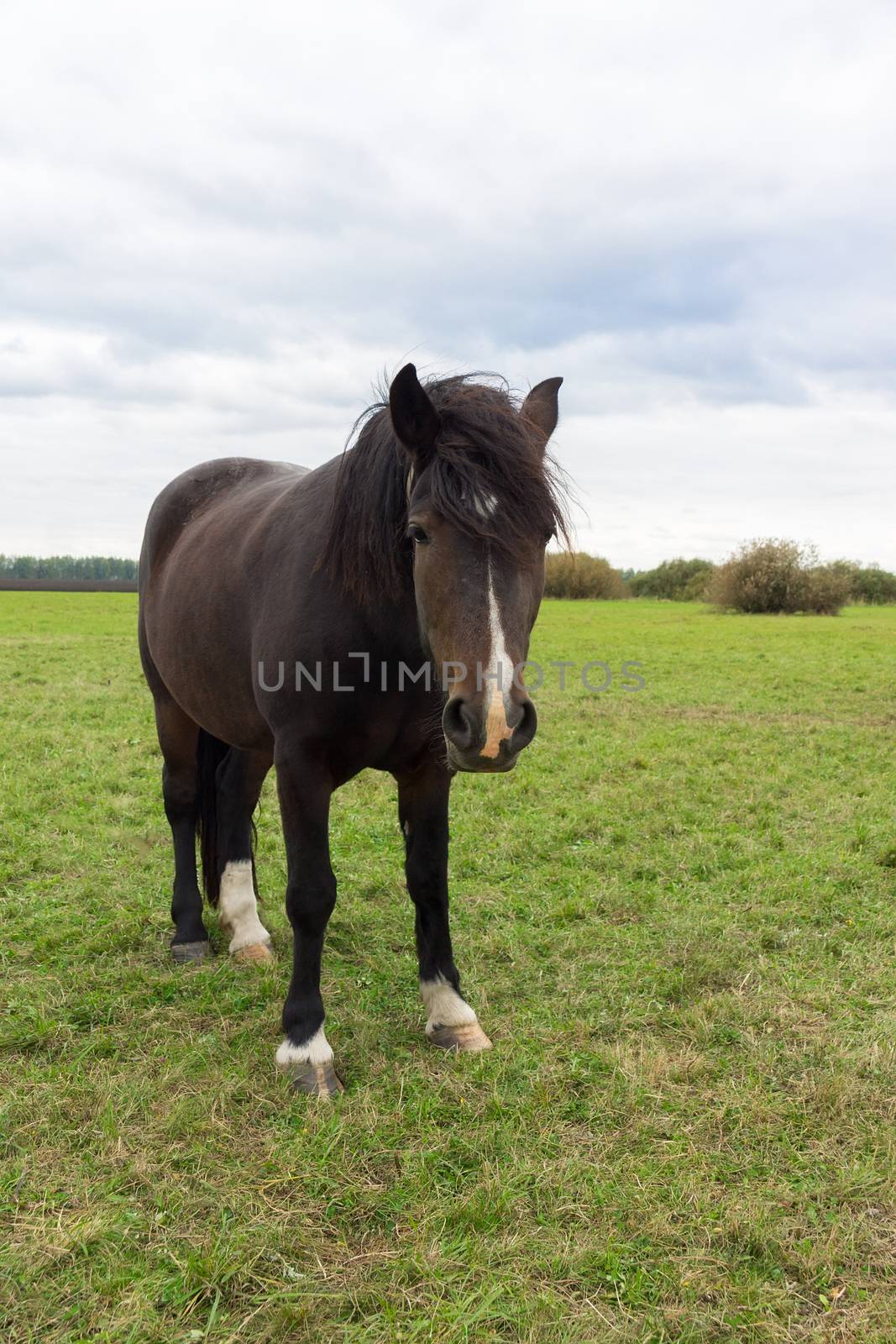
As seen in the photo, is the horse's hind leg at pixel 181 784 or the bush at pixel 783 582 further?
the bush at pixel 783 582

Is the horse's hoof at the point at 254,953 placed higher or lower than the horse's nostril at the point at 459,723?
lower

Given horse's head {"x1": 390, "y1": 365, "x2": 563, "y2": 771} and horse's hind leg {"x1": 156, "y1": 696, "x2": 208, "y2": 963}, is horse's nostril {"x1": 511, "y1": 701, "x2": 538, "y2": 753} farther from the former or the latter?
horse's hind leg {"x1": 156, "y1": 696, "x2": 208, "y2": 963}

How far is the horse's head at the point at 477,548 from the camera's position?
2.44 m

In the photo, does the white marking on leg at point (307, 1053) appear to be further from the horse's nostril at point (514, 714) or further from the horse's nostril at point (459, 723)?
the horse's nostril at point (514, 714)

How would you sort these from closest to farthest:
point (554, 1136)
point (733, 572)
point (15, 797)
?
1. point (554, 1136)
2. point (15, 797)
3. point (733, 572)

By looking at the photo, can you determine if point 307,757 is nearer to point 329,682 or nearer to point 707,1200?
point 329,682

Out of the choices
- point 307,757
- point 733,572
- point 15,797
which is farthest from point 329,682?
point 733,572

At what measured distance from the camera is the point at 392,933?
446 cm

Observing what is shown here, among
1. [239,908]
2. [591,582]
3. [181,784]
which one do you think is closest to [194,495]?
[181,784]

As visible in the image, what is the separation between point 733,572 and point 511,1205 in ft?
134

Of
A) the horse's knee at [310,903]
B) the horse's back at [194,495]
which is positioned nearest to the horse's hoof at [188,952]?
the horse's knee at [310,903]

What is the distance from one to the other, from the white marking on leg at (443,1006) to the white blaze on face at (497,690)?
4.70 feet

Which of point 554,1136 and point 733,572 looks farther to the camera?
point 733,572

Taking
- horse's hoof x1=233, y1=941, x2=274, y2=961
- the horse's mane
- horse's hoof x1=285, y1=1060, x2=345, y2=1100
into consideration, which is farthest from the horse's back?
horse's hoof x1=285, y1=1060, x2=345, y2=1100
